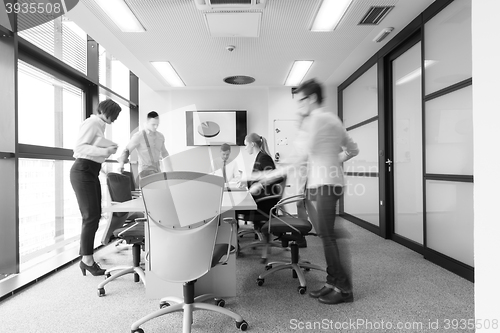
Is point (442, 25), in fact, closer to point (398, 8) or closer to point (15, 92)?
point (398, 8)

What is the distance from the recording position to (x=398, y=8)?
321cm

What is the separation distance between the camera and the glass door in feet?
11.8

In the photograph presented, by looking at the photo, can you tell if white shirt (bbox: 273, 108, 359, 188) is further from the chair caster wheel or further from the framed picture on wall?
the framed picture on wall

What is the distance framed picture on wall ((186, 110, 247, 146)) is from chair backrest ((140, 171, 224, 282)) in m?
4.78

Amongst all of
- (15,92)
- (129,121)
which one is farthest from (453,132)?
(129,121)

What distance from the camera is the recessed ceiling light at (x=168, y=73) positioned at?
4.87 meters

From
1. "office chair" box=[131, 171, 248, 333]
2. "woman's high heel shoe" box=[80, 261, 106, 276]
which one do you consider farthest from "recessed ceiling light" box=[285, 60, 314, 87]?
"woman's high heel shoe" box=[80, 261, 106, 276]

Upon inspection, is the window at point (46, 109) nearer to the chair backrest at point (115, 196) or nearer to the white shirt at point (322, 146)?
the chair backrest at point (115, 196)

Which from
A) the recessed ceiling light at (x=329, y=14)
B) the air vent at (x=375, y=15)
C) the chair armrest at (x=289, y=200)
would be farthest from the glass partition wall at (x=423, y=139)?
the chair armrest at (x=289, y=200)

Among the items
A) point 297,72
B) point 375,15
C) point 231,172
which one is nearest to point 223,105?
point 231,172

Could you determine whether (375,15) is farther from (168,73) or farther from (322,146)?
(168,73)

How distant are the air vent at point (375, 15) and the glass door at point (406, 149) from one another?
613 mm

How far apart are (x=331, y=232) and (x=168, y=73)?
171 inches

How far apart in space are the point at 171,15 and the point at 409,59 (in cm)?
299
